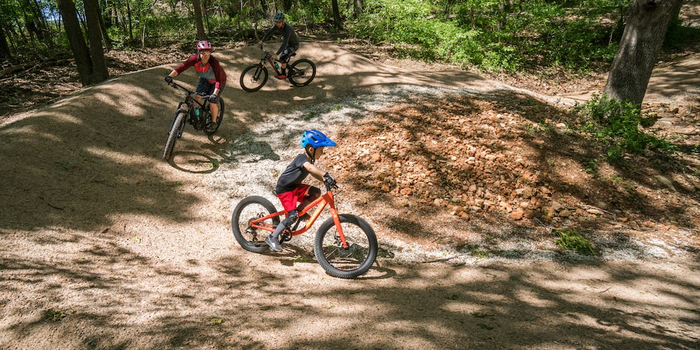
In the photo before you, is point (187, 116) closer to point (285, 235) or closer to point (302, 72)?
point (285, 235)

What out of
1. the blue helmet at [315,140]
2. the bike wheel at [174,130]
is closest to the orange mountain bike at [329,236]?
the blue helmet at [315,140]

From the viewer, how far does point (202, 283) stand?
4684 millimetres

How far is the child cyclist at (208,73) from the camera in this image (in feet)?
26.3

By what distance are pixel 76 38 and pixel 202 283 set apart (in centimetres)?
1108

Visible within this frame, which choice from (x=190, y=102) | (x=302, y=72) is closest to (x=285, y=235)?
(x=190, y=102)

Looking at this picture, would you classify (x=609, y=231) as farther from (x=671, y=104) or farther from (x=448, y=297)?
(x=671, y=104)

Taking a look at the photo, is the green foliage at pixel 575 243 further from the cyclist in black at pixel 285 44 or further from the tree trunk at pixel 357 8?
the tree trunk at pixel 357 8

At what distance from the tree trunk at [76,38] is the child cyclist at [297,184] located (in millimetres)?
10598

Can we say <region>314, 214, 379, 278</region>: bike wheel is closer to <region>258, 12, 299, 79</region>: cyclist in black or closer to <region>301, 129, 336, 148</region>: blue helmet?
<region>301, 129, 336, 148</region>: blue helmet

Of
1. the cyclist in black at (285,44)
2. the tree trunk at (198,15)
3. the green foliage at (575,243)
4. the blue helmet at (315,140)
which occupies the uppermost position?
the tree trunk at (198,15)

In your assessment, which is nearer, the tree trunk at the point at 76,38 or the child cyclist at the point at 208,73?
the child cyclist at the point at 208,73

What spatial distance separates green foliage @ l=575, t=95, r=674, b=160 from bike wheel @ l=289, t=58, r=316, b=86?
8482 mm

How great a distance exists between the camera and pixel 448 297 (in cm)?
461

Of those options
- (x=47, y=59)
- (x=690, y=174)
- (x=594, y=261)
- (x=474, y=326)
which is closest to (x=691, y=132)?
(x=690, y=174)
